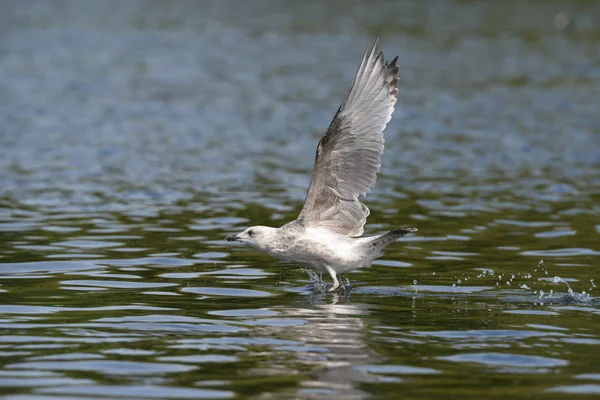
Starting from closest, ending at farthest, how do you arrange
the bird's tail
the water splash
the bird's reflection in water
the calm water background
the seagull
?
1. the bird's reflection in water
2. the calm water background
3. the bird's tail
4. the seagull
5. the water splash

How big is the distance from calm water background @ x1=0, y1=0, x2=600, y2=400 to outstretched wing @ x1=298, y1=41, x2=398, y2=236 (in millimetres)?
867

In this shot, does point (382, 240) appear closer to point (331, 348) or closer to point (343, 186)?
point (343, 186)

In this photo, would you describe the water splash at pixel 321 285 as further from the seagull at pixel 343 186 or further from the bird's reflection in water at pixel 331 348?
the bird's reflection in water at pixel 331 348

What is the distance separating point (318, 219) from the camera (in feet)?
38.2

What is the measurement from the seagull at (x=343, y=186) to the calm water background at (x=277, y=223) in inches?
16.7

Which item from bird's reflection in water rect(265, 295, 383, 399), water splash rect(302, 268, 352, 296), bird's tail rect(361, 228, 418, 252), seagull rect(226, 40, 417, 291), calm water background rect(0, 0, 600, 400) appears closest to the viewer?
bird's reflection in water rect(265, 295, 383, 399)

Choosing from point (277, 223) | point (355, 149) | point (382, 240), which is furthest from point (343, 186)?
point (277, 223)

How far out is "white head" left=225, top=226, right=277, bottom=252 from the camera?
11312 millimetres

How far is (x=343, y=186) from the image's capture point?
11.6 metres

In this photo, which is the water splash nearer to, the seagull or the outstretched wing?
the seagull

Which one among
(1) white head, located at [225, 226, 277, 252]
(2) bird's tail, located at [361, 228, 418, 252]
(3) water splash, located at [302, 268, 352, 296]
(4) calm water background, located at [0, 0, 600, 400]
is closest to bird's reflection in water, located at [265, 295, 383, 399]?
(4) calm water background, located at [0, 0, 600, 400]

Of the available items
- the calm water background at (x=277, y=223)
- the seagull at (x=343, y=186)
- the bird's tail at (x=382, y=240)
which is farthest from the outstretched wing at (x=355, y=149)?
the calm water background at (x=277, y=223)

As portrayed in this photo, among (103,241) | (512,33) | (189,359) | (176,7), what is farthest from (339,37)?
(189,359)

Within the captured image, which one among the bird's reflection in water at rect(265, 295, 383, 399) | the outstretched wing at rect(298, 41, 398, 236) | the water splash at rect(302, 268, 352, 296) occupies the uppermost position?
the outstretched wing at rect(298, 41, 398, 236)
